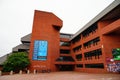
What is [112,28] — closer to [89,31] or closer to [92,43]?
[92,43]

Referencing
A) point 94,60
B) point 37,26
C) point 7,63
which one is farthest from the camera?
point 37,26

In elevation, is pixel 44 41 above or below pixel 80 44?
above

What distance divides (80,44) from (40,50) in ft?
46.2

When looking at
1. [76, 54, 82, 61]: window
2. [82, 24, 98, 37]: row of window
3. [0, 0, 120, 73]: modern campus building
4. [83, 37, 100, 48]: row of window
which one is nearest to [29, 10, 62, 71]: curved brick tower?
[0, 0, 120, 73]: modern campus building

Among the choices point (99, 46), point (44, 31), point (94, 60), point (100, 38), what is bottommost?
point (94, 60)

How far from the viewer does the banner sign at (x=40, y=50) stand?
1574 inches

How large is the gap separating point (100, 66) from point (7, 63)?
27789mm

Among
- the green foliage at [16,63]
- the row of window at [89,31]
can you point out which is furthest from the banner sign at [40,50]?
the row of window at [89,31]

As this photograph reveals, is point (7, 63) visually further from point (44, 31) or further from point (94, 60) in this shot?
point (94, 60)

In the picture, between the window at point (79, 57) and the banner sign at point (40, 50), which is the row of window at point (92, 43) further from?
the banner sign at point (40, 50)

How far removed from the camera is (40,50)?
133 ft

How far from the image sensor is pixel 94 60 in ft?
107

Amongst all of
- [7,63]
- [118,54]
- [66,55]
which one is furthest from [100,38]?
[7,63]

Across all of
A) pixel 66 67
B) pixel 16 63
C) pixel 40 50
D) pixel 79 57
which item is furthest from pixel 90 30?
pixel 16 63
